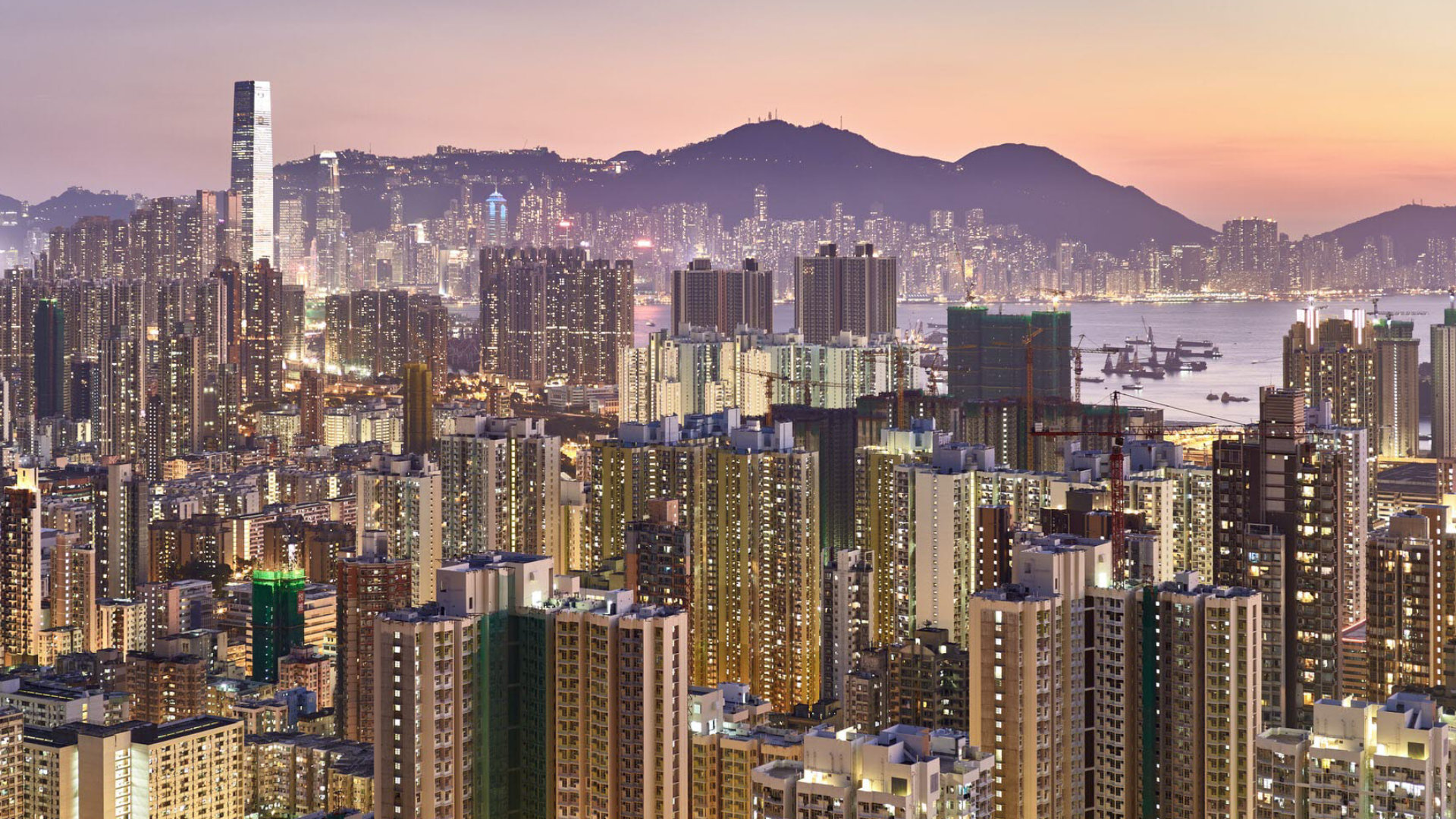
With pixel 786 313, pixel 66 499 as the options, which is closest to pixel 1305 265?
pixel 786 313

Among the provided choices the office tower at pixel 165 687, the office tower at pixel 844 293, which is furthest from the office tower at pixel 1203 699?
the office tower at pixel 844 293

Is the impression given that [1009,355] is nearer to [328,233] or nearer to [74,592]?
[74,592]

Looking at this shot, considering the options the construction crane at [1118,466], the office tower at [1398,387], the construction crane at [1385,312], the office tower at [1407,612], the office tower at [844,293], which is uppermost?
the office tower at [844,293]

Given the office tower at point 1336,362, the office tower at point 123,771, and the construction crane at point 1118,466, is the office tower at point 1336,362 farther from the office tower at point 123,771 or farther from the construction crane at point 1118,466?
the office tower at point 123,771

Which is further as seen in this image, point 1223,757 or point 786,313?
point 786,313

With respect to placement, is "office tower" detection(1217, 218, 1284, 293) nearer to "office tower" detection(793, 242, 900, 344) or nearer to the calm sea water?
the calm sea water

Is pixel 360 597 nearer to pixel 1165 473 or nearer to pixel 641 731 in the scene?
pixel 1165 473
